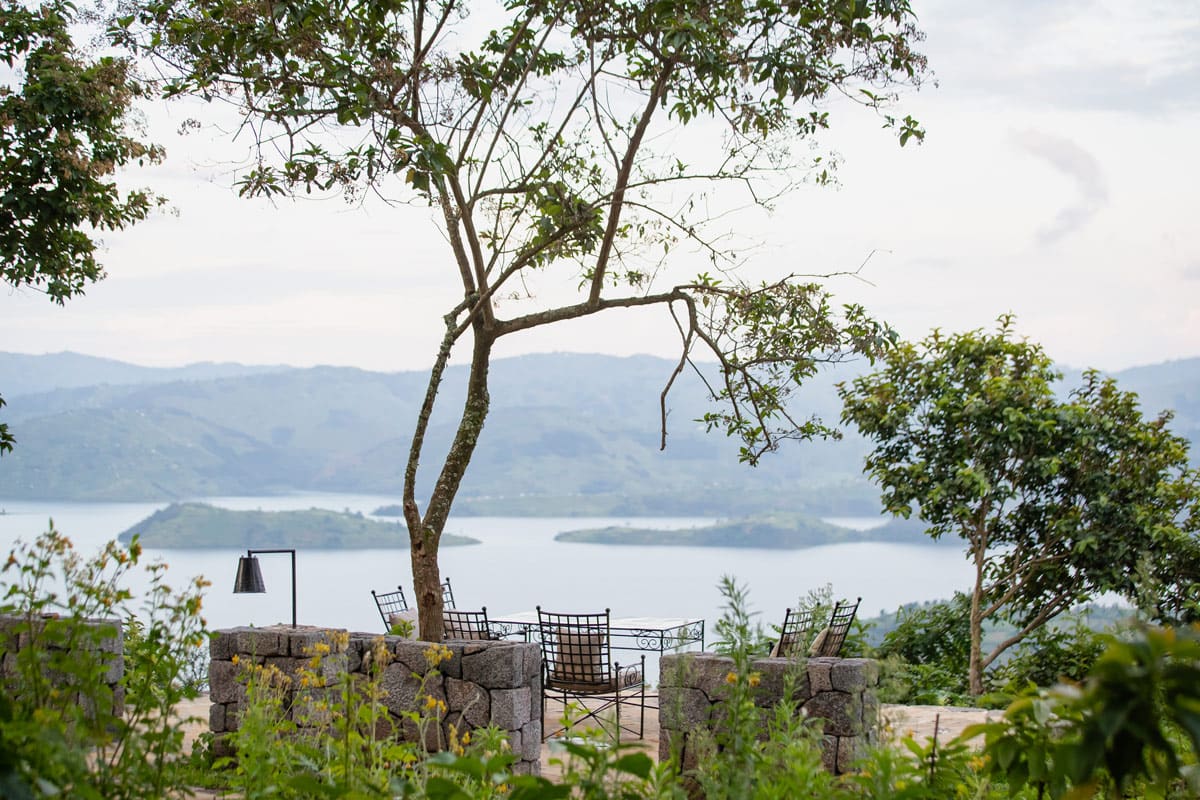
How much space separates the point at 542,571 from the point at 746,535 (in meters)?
2.77

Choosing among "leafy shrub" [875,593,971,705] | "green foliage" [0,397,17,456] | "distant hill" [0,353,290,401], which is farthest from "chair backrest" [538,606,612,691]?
"distant hill" [0,353,290,401]

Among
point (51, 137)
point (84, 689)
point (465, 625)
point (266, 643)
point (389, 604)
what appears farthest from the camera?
point (389, 604)

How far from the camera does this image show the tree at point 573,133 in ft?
18.1

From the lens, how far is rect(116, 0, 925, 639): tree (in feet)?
18.1

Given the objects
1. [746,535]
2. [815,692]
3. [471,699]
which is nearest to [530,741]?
[471,699]

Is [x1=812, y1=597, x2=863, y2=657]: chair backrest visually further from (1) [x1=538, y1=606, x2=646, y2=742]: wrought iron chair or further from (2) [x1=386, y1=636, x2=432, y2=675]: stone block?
(2) [x1=386, y1=636, x2=432, y2=675]: stone block

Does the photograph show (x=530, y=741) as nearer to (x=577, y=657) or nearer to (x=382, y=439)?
(x=577, y=657)

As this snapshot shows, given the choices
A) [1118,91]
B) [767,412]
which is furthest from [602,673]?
[1118,91]

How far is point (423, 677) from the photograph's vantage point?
16.7 feet

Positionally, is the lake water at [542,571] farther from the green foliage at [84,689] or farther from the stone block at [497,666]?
the stone block at [497,666]

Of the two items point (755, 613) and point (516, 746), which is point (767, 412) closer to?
point (516, 746)

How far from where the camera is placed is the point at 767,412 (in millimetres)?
6605

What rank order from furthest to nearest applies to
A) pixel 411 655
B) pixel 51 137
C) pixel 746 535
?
pixel 746 535
pixel 51 137
pixel 411 655

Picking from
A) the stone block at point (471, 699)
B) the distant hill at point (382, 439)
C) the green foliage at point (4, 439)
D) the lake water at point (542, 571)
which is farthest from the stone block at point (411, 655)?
the distant hill at point (382, 439)
